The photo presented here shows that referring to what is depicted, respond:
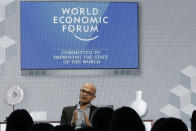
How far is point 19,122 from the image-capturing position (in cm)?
30

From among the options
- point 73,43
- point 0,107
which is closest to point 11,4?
point 73,43

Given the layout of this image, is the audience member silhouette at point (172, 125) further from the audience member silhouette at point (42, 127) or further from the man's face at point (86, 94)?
the man's face at point (86, 94)

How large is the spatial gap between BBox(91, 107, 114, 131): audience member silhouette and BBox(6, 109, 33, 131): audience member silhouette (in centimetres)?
5

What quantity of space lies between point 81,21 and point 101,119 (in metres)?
4.94

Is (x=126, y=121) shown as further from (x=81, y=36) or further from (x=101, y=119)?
(x=81, y=36)

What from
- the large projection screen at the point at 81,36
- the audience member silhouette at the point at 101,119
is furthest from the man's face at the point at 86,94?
the audience member silhouette at the point at 101,119

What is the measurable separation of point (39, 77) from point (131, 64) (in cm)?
119

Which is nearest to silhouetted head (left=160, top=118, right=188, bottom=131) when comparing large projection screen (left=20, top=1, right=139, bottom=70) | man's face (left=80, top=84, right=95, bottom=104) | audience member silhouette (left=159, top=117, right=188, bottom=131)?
audience member silhouette (left=159, top=117, right=188, bottom=131)

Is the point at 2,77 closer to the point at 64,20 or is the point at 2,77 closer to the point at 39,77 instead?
the point at 39,77

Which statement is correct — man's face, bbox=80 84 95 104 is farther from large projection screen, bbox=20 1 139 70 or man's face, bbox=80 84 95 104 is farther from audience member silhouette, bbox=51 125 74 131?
audience member silhouette, bbox=51 125 74 131

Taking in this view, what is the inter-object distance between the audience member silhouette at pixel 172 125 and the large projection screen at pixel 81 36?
16.0ft

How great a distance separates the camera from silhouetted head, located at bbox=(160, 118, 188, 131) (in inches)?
10.7

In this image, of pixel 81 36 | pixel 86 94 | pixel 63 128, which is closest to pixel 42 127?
pixel 63 128

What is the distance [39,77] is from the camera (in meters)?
5.17
